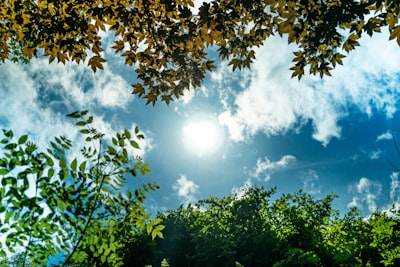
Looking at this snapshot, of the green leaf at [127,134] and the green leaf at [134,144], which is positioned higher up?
the green leaf at [127,134]

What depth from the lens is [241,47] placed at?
471 centimetres

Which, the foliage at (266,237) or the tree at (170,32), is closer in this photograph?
the tree at (170,32)

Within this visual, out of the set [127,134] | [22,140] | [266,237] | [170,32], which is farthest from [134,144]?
[266,237]

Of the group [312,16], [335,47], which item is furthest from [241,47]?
[335,47]

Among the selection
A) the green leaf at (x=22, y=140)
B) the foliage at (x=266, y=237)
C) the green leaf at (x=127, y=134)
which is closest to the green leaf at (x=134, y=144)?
the green leaf at (x=127, y=134)

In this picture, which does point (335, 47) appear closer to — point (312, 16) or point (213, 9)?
point (312, 16)

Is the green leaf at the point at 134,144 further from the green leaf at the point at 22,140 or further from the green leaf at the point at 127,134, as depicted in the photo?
the green leaf at the point at 22,140

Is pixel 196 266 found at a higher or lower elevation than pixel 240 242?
lower

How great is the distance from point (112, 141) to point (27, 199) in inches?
31.6

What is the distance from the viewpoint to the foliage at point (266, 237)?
1692 centimetres

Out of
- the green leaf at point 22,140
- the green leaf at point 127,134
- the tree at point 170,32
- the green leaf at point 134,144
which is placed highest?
the tree at point 170,32

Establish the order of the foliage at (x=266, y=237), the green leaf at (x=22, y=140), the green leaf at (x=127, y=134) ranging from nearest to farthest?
the green leaf at (x=22, y=140) → the green leaf at (x=127, y=134) → the foliage at (x=266, y=237)

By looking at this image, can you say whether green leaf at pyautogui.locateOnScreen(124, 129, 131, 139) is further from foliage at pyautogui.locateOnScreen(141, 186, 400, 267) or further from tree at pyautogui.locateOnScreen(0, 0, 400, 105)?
foliage at pyautogui.locateOnScreen(141, 186, 400, 267)

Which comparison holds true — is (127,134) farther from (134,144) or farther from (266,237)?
(266,237)
